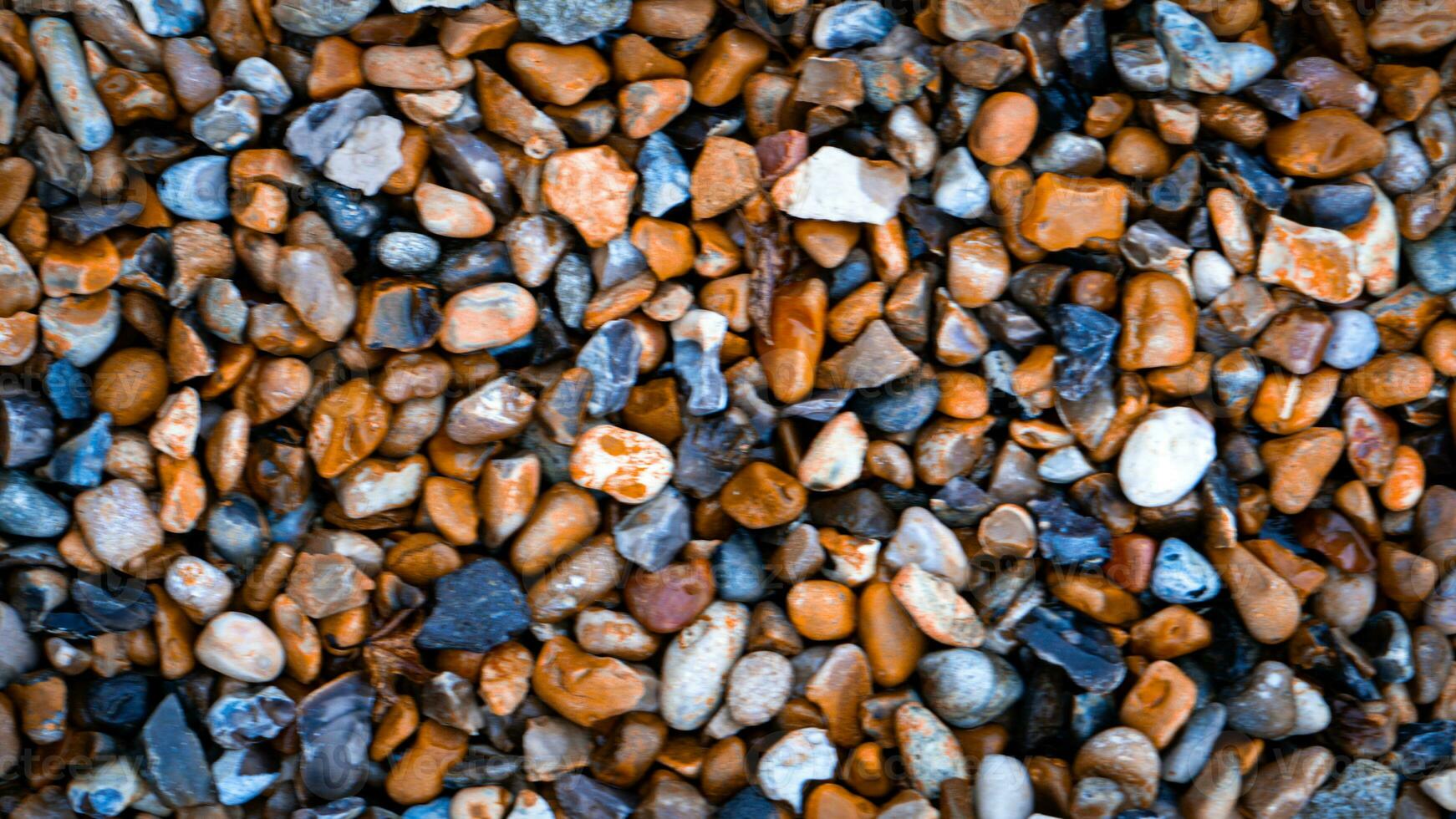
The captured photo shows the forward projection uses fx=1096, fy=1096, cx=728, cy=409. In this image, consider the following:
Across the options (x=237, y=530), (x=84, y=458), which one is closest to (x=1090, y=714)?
(x=237, y=530)

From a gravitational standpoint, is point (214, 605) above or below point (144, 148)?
below

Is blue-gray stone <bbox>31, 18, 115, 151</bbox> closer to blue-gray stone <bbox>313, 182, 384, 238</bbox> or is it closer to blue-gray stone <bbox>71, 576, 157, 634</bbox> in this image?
blue-gray stone <bbox>313, 182, 384, 238</bbox>

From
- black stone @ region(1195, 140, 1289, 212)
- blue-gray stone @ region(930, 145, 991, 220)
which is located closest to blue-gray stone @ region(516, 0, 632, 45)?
blue-gray stone @ region(930, 145, 991, 220)

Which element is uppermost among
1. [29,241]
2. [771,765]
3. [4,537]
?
[29,241]

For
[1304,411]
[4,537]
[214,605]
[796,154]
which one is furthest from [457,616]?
[1304,411]

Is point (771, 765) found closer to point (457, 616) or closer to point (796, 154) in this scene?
point (457, 616)

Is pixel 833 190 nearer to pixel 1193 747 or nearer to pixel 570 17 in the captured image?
pixel 570 17

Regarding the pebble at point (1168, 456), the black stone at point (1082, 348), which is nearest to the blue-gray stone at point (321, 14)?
the black stone at point (1082, 348)
